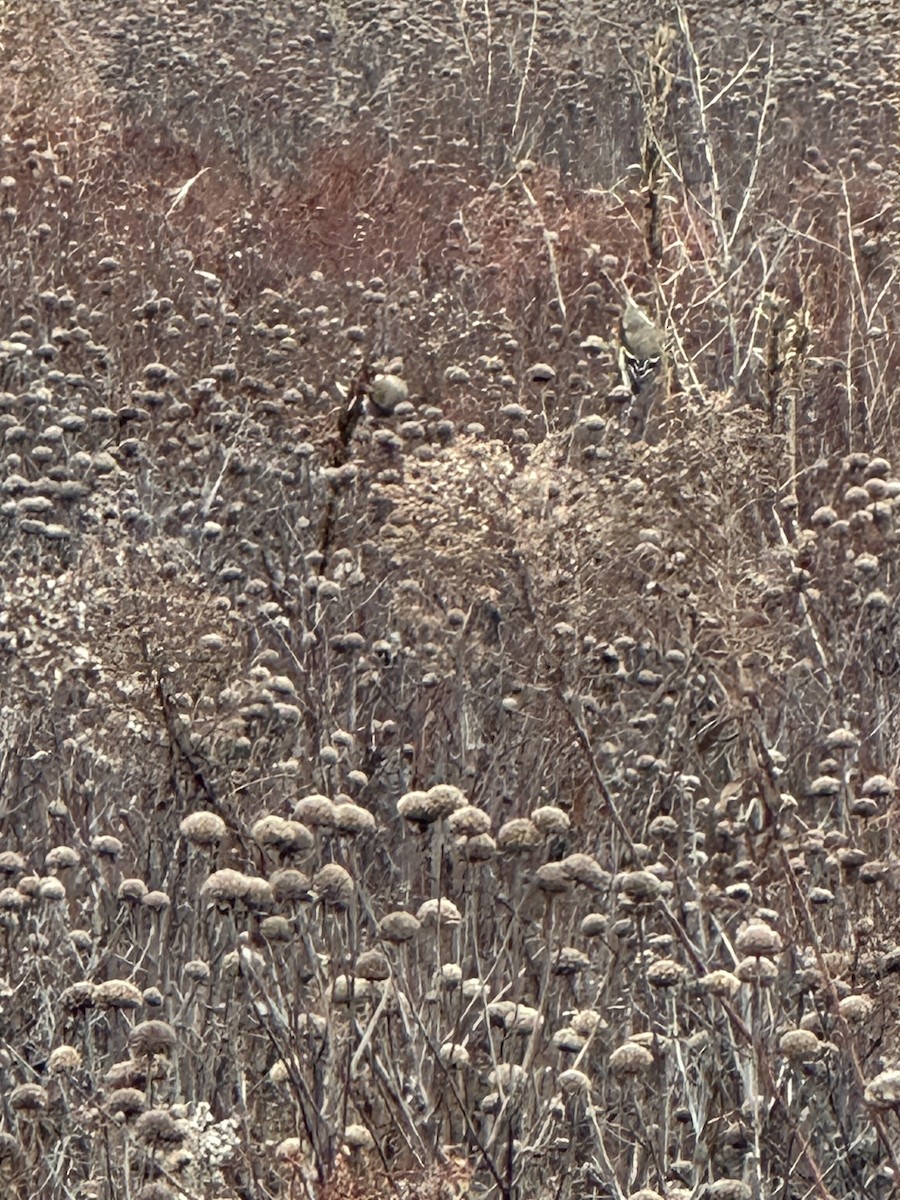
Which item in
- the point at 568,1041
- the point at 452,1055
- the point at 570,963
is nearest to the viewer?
the point at 452,1055

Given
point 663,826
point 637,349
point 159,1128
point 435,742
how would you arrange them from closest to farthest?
point 159,1128 < point 663,826 < point 435,742 < point 637,349

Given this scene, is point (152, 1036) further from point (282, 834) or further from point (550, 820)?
point (550, 820)

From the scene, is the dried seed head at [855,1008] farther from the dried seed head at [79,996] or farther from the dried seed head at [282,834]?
the dried seed head at [79,996]

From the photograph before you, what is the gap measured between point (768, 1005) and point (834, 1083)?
133 millimetres

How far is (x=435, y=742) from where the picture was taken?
147 inches

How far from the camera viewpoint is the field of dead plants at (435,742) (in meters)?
2.24

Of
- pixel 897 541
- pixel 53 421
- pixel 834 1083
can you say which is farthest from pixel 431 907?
pixel 53 421

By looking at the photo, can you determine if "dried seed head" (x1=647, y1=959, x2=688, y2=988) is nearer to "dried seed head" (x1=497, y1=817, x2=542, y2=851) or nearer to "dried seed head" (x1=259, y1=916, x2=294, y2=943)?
"dried seed head" (x1=497, y1=817, x2=542, y2=851)

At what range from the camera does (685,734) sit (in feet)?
11.0

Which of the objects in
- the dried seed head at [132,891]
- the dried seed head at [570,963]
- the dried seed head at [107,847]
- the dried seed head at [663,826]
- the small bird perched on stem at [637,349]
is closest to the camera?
the dried seed head at [570,963]

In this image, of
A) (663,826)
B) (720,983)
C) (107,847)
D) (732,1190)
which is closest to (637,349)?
(663,826)

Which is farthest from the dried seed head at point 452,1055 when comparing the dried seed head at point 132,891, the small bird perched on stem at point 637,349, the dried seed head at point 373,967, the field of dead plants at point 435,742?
the small bird perched on stem at point 637,349

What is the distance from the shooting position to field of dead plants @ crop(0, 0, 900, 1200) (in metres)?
2.24

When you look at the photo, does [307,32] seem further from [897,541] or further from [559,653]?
[559,653]
